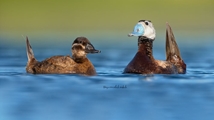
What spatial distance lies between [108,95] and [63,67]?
252 cm

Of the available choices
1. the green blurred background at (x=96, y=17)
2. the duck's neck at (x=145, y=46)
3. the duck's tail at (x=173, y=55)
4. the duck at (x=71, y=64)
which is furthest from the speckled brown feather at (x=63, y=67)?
the green blurred background at (x=96, y=17)

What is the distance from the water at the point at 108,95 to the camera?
10.9 metres

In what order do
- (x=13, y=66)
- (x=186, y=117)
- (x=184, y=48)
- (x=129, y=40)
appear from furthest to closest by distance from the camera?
1. (x=129, y=40)
2. (x=184, y=48)
3. (x=13, y=66)
4. (x=186, y=117)

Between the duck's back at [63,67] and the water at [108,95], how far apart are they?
26 cm

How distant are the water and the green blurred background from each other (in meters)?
12.4

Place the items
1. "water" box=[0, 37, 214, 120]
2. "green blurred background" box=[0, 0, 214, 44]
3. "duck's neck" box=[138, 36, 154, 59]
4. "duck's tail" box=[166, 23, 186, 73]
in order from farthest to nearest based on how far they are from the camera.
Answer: "green blurred background" box=[0, 0, 214, 44], "duck's tail" box=[166, 23, 186, 73], "duck's neck" box=[138, 36, 154, 59], "water" box=[0, 37, 214, 120]

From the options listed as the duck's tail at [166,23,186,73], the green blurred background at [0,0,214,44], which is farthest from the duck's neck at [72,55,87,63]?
the green blurred background at [0,0,214,44]

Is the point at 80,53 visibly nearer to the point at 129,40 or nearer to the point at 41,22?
the point at 129,40

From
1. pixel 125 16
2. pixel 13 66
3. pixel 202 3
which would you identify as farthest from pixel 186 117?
pixel 202 3

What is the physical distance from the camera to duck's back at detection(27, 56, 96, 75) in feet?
49.1

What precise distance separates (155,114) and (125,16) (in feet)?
77.3

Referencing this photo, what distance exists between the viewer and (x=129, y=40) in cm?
2761

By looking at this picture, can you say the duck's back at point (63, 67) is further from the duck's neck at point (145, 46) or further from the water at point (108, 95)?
the duck's neck at point (145, 46)

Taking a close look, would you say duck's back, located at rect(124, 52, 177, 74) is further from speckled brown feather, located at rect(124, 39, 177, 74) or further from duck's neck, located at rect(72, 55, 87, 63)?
duck's neck, located at rect(72, 55, 87, 63)
